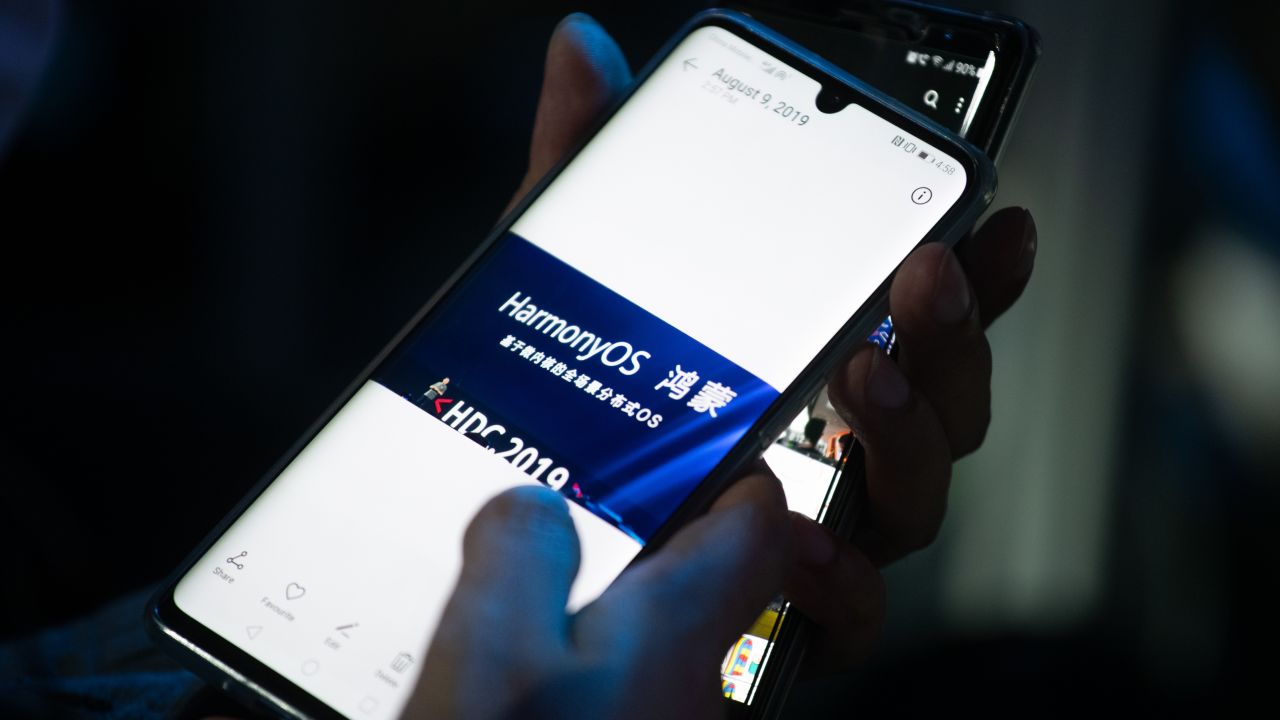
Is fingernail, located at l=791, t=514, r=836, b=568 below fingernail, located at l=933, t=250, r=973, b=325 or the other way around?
below

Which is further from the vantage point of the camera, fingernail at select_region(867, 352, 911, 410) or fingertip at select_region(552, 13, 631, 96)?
fingertip at select_region(552, 13, 631, 96)

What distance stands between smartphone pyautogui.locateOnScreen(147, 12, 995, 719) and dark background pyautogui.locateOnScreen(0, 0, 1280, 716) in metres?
Answer: 0.44

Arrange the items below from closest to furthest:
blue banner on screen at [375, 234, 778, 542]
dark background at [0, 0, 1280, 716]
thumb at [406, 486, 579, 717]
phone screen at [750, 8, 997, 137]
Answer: thumb at [406, 486, 579, 717], blue banner on screen at [375, 234, 778, 542], phone screen at [750, 8, 997, 137], dark background at [0, 0, 1280, 716]

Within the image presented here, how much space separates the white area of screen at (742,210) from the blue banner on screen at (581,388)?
1 centimetres

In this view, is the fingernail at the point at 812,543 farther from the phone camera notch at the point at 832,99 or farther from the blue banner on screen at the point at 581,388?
the phone camera notch at the point at 832,99

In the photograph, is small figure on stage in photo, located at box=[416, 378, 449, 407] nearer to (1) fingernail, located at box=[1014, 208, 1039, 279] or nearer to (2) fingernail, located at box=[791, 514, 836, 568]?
(2) fingernail, located at box=[791, 514, 836, 568]

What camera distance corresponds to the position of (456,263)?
1225 mm

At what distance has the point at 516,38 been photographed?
4.04 ft

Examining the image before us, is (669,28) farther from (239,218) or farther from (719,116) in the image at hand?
(719,116)

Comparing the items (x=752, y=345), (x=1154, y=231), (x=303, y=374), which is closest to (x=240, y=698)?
(x=752, y=345)

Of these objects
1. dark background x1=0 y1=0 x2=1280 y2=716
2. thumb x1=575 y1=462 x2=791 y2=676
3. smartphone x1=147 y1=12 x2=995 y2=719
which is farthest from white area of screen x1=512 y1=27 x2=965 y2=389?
dark background x1=0 y1=0 x2=1280 y2=716

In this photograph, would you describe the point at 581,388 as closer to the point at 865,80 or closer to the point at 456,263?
the point at 865,80

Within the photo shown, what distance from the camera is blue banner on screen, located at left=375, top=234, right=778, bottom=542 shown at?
0.45 m

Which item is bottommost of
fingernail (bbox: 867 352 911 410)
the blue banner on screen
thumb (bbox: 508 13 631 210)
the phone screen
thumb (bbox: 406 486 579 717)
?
thumb (bbox: 406 486 579 717)
